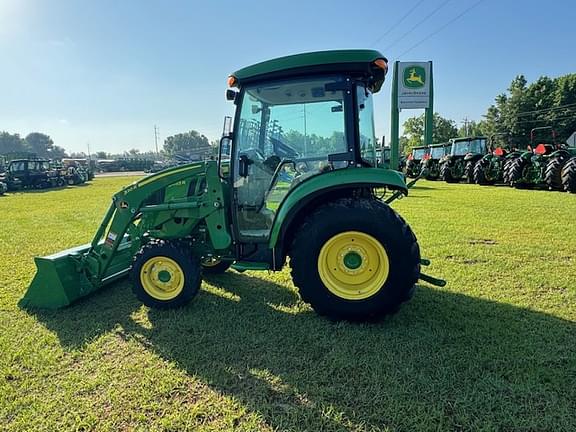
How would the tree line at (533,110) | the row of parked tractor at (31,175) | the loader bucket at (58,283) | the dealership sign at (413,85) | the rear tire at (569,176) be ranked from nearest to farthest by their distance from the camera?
1. the loader bucket at (58,283)
2. the rear tire at (569,176)
3. the row of parked tractor at (31,175)
4. the dealership sign at (413,85)
5. the tree line at (533,110)

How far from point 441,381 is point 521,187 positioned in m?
15.6

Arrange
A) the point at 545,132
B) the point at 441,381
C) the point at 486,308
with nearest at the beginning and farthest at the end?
the point at 441,381, the point at 486,308, the point at 545,132

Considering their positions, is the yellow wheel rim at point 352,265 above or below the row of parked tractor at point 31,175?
below

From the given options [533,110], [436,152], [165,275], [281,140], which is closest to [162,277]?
[165,275]

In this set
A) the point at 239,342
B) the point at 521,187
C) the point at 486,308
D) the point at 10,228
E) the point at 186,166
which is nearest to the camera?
the point at 239,342

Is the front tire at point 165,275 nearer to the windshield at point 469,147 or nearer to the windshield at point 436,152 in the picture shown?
the windshield at point 469,147

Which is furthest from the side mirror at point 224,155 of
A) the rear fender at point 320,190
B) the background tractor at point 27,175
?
the background tractor at point 27,175

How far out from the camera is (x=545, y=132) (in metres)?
48.8

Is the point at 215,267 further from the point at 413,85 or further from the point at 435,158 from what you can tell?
the point at 413,85

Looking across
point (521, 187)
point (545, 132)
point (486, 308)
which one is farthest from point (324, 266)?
point (545, 132)

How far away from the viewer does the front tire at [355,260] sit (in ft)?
10.7

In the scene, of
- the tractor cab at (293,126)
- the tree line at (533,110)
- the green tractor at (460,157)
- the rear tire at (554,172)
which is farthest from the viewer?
the tree line at (533,110)

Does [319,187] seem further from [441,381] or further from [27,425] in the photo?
[27,425]

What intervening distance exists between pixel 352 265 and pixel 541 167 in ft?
48.5
